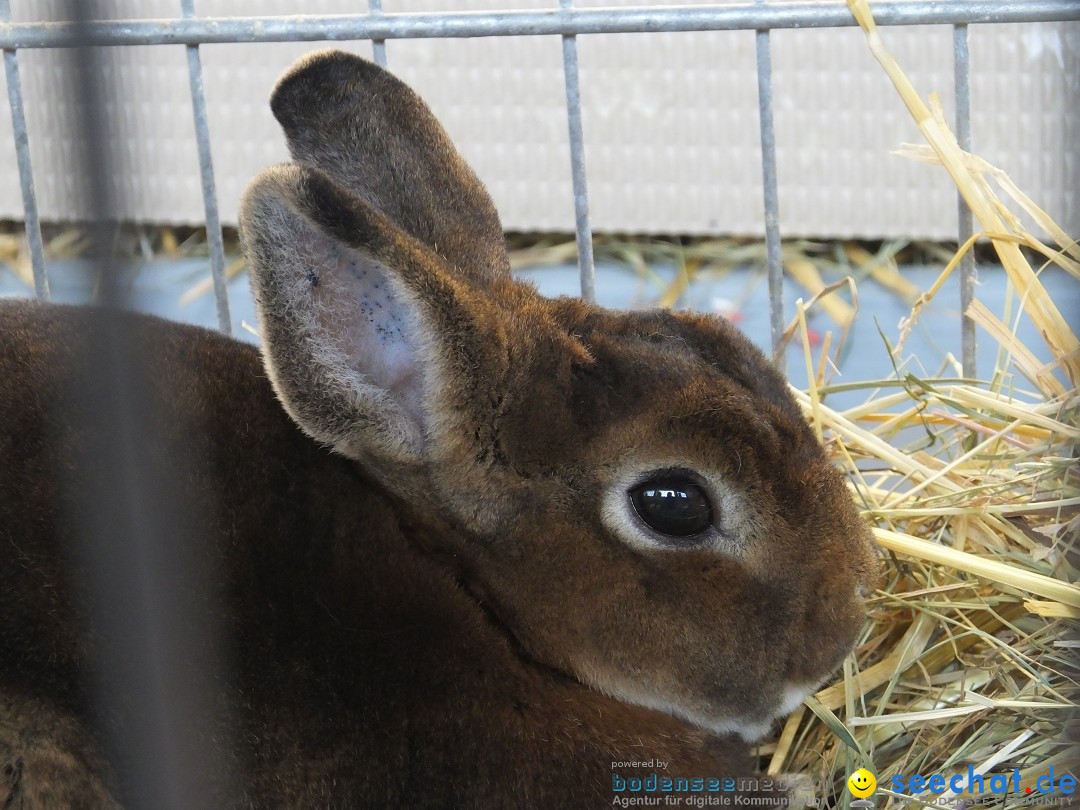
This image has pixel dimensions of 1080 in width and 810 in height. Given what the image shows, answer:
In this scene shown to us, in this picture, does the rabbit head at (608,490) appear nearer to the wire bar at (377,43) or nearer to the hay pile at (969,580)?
the hay pile at (969,580)

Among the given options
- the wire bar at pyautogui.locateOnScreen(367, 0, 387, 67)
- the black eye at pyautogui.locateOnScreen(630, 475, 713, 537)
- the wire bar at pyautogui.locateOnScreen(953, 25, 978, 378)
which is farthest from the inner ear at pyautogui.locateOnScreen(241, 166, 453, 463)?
the wire bar at pyautogui.locateOnScreen(953, 25, 978, 378)

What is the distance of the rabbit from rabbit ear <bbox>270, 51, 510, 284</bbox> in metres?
0.40

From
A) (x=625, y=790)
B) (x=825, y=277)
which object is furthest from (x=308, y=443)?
(x=825, y=277)

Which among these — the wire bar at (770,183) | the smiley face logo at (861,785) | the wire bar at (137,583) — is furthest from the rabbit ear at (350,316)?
the wire bar at (770,183)

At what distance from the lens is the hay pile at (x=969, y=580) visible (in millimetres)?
2504

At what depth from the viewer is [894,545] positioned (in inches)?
112

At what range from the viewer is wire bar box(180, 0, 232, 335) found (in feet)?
11.0

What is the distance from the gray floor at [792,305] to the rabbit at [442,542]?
2202 mm

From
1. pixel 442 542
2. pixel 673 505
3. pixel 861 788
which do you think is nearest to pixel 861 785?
pixel 861 788

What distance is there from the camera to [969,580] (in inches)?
113

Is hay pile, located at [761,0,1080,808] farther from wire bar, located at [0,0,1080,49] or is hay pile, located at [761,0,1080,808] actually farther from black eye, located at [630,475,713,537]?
black eye, located at [630,475,713,537]

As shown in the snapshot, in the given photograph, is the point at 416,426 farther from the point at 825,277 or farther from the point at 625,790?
the point at 825,277

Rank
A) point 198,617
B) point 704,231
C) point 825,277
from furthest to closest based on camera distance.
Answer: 1. point 704,231
2. point 825,277
3. point 198,617

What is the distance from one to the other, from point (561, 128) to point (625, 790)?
4.30m
